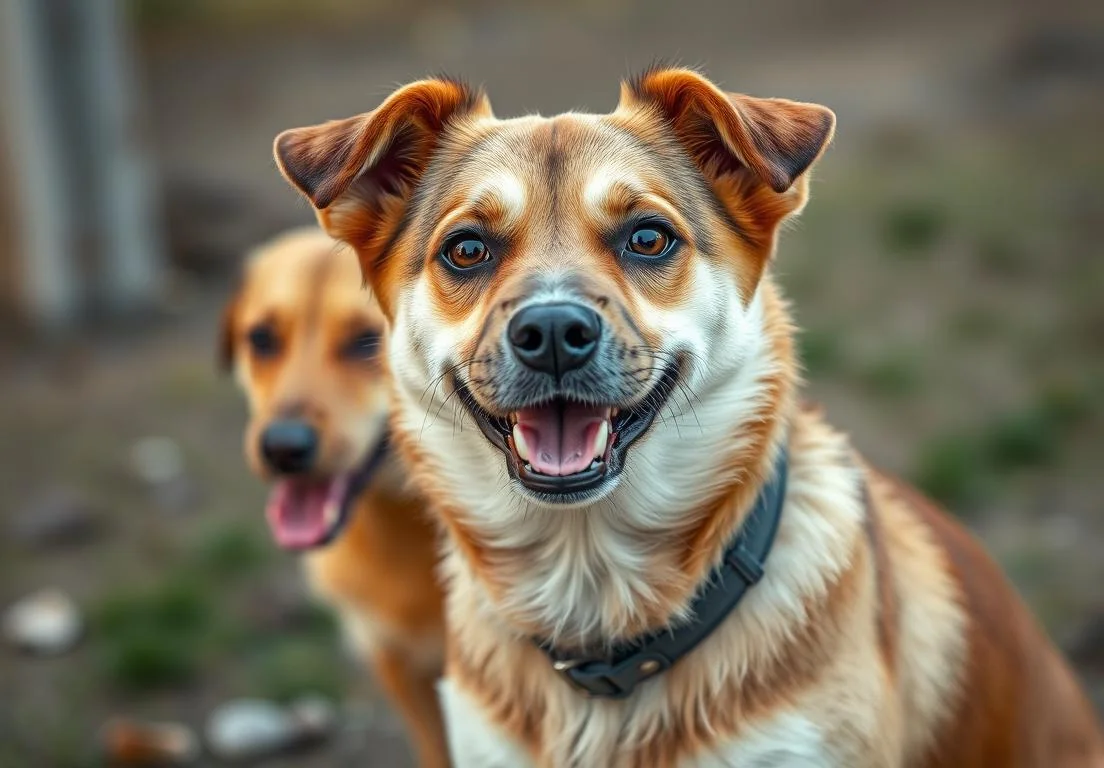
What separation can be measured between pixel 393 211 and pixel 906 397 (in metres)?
3.76

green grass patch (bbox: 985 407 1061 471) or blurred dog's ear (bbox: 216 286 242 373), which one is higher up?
blurred dog's ear (bbox: 216 286 242 373)

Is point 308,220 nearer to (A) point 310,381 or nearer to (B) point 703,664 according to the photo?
(A) point 310,381

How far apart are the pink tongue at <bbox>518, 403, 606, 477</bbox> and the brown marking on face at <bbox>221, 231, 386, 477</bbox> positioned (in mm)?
1232

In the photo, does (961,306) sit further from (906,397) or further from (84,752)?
(84,752)

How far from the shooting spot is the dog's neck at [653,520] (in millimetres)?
2621

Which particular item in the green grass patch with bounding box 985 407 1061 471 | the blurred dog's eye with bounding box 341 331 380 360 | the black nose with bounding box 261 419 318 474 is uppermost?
the blurred dog's eye with bounding box 341 331 380 360

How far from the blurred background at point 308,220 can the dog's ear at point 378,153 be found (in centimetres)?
126

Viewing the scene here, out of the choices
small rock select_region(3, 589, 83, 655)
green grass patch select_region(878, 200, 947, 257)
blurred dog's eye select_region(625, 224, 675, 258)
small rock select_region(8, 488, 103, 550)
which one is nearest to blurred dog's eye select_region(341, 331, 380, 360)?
blurred dog's eye select_region(625, 224, 675, 258)

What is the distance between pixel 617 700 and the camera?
264 cm

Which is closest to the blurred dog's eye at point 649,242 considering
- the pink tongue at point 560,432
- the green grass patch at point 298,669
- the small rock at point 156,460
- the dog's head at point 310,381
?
the pink tongue at point 560,432

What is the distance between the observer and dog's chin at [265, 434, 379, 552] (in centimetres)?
359

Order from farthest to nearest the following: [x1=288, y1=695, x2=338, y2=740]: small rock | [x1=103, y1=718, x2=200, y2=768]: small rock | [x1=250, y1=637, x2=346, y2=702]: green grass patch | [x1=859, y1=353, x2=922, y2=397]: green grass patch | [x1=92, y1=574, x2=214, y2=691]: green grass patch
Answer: [x1=859, y1=353, x2=922, y2=397]: green grass patch, [x1=92, y1=574, x2=214, y2=691]: green grass patch, [x1=250, y1=637, x2=346, y2=702]: green grass patch, [x1=288, y1=695, x2=338, y2=740]: small rock, [x1=103, y1=718, x2=200, y2=768]: small rock

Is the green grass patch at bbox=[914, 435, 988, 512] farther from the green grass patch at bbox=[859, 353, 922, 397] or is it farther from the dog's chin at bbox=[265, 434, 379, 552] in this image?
the dog's chin at bbox=[265, 434, 379, 552]

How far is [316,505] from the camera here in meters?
3.68
